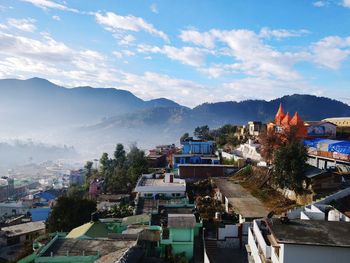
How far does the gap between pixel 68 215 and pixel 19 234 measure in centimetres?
1032

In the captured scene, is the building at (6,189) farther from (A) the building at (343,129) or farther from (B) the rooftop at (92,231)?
(A) the building at (343,129)

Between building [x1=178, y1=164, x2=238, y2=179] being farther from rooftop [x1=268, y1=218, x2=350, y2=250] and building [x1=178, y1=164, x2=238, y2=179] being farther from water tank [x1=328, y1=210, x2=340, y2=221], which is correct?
rooftop [x1=268, y1=218, x2=350, y2=250]

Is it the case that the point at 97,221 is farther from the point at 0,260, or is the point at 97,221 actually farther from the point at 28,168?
the point at 28,168

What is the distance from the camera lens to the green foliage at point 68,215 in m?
23.4

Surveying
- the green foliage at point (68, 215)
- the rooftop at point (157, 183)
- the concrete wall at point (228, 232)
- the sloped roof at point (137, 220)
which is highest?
the rooftop at point (157, 183)

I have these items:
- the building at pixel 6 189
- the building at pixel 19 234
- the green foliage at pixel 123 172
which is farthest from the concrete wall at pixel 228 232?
the building at pixel 6 189

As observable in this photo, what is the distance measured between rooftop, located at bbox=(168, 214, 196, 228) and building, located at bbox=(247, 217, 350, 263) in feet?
14.0

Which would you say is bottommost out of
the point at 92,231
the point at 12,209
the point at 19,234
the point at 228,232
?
the point at 12,209

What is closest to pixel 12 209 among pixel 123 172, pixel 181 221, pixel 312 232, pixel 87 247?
pixel 123 172

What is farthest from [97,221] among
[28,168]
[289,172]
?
[28,168]

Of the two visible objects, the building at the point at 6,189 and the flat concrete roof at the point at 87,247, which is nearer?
the flat concrete roof at the point at 87,247

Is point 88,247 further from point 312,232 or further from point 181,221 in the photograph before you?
point 312,232

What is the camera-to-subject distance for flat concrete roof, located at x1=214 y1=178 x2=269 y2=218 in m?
16.8

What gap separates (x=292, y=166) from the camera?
18.0 metres
